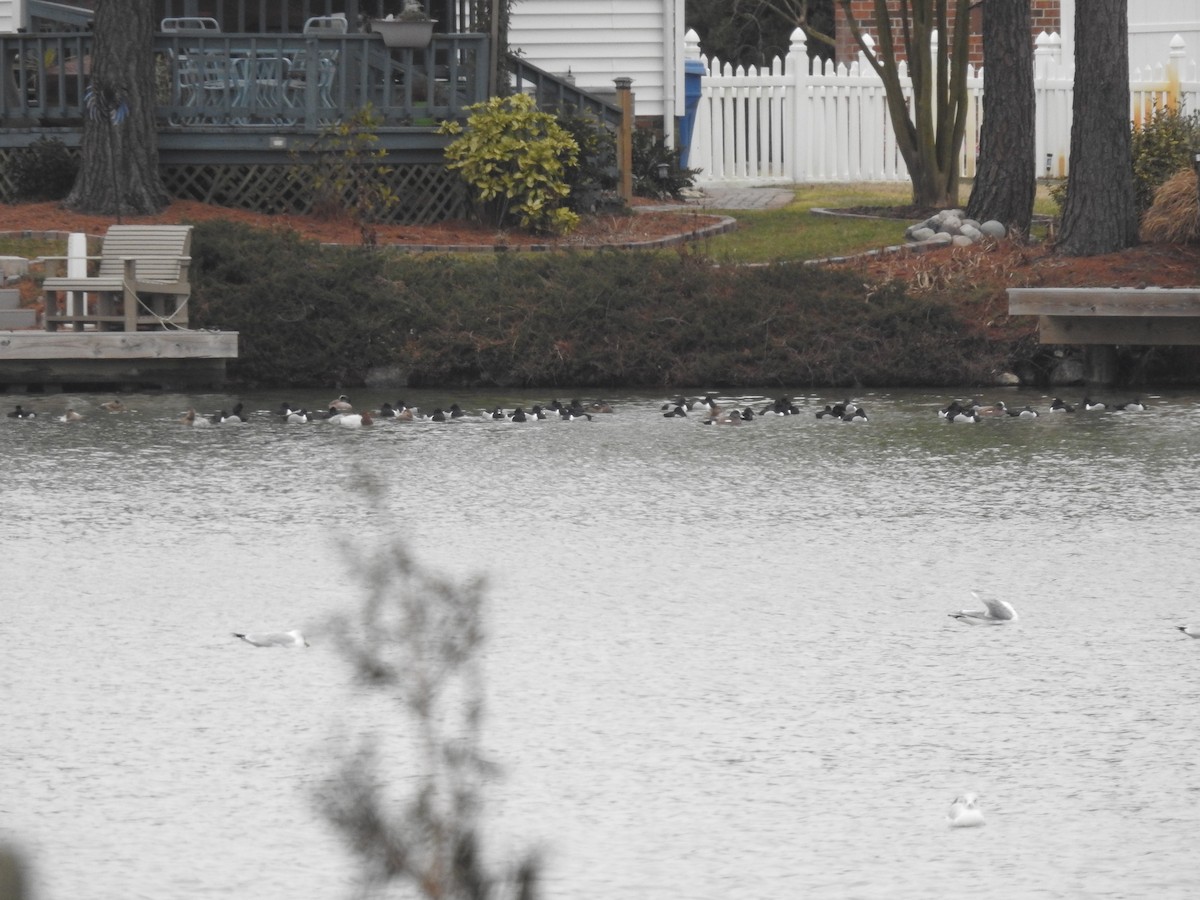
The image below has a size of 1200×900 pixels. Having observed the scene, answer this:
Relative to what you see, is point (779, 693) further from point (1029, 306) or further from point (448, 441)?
point (1029, 306)

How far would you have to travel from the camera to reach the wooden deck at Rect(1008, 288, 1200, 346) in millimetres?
17141

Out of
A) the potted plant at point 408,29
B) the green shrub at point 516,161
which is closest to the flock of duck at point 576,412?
the green shrub at point 516,161

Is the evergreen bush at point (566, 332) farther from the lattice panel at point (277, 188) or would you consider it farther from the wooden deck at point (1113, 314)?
the lattice panel at point (277, 188)

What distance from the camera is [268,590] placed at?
9.94m

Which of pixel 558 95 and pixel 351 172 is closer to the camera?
pixel 351 172

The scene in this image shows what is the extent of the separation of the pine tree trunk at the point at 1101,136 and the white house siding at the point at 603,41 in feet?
33.6

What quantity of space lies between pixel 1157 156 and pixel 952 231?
2515mm

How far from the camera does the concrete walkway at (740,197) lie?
26.7 m

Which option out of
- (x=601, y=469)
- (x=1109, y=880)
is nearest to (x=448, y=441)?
(x=601, y=469)

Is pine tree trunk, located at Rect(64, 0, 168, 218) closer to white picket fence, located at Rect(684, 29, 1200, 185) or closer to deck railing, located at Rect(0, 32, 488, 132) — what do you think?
deck railing, located at Rect(0, 32, 488, 132)

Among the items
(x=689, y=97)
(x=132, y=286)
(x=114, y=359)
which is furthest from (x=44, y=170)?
(x=689, y=97)

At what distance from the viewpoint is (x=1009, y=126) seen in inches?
849

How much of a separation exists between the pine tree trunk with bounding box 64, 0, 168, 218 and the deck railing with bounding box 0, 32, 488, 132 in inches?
35.2

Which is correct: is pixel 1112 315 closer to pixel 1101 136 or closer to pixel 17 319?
pixel 1101 136
